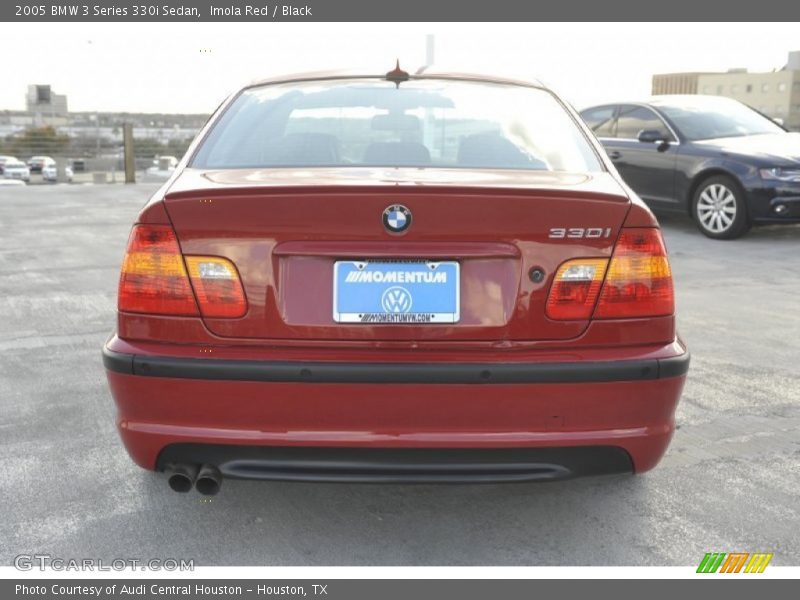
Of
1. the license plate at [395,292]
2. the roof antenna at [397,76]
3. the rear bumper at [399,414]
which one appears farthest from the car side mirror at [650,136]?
the license plate at [395,292]

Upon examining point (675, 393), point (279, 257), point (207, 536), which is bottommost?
point (207, 536)

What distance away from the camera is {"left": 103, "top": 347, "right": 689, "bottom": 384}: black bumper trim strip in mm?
2217

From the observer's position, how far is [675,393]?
2375 mm

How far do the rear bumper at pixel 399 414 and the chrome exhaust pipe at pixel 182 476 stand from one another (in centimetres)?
5

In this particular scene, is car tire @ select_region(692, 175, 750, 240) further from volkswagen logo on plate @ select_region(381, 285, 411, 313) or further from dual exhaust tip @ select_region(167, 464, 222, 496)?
dual exhaust tip @ select_region(167, 464, 222, 496)

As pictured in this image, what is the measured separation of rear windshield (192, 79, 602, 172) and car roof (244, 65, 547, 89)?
5 cm

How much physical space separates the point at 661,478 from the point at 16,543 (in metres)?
2.17

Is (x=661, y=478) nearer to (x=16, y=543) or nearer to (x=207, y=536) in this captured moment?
(x=207, y=536)

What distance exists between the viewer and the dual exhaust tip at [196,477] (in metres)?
2.35

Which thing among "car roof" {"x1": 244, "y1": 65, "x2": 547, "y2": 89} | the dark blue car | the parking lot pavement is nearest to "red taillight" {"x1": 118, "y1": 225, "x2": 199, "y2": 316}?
the parking lot pavement

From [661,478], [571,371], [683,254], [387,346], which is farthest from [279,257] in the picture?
[683,254]

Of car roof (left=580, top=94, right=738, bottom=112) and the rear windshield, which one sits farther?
car roof (left=580, top=94, right=738, bottom=112)

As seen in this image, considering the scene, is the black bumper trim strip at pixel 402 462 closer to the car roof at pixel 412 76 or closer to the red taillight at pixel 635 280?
the red taillight at pixel 635 280

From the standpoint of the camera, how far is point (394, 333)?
88.4 inches
